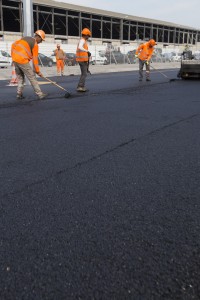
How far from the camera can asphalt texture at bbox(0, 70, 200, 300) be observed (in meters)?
1.64

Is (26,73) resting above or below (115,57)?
below

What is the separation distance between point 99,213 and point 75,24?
48758mm

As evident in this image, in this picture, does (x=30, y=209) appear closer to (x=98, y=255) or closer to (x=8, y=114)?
(x=98, y=255)

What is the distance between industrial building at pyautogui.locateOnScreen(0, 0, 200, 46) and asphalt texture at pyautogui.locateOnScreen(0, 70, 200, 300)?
37.3 m

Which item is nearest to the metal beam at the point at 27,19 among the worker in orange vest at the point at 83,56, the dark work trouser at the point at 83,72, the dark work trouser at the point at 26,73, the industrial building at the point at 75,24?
the worker in orange vest at the point at 83,56

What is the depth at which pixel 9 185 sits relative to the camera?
115 inches

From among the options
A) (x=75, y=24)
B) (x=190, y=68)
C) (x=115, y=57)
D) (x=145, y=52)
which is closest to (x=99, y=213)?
(x=145, y=52)

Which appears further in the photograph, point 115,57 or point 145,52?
point 115,57

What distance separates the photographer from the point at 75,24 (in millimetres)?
47469

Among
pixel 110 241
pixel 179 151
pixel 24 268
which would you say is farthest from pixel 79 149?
pixel 24 268

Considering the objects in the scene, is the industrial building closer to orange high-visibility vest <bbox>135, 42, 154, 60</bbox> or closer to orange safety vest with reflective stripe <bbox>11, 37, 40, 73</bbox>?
orange high-visibility vest <bbox>135, 42, 154, 60</bbox>

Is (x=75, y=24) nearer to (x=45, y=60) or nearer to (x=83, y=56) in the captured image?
(x=45, y=60)

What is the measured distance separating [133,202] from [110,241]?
1.96 feet

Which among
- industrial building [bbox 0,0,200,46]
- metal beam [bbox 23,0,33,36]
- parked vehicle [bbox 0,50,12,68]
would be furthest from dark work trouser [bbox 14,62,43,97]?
industrial building [bbox 0,0,200,46]
